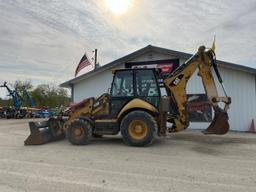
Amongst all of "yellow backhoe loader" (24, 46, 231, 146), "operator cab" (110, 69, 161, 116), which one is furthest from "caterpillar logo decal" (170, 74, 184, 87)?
"operator cab" (110, 69, 161, 116)

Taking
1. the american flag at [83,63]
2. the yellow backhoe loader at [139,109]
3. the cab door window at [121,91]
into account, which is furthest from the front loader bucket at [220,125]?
the american flag at [83,63]

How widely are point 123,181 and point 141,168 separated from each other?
41.5 inches

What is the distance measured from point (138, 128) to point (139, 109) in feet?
2.03

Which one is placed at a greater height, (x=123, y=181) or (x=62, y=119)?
(x=62, y=119)

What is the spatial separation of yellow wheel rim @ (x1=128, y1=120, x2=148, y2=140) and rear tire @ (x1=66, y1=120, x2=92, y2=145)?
1437 millimetres

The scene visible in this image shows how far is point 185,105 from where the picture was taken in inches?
400

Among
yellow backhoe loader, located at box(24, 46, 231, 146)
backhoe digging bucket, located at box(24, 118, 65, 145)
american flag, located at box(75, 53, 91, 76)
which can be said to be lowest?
backhoe digging bucket, located at box(24, 118, 65, 145)

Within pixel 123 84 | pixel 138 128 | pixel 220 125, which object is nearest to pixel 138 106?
pixel 138 128

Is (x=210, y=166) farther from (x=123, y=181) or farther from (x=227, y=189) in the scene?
(x=123, y=181)

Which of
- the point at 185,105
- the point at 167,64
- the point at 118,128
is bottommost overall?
the point at 118,128

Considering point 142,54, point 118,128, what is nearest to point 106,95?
point 118,128

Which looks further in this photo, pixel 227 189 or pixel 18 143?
pixel 18 143

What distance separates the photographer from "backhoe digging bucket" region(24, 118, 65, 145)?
10.1 meters

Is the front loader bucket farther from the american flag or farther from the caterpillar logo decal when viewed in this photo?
the american flag
